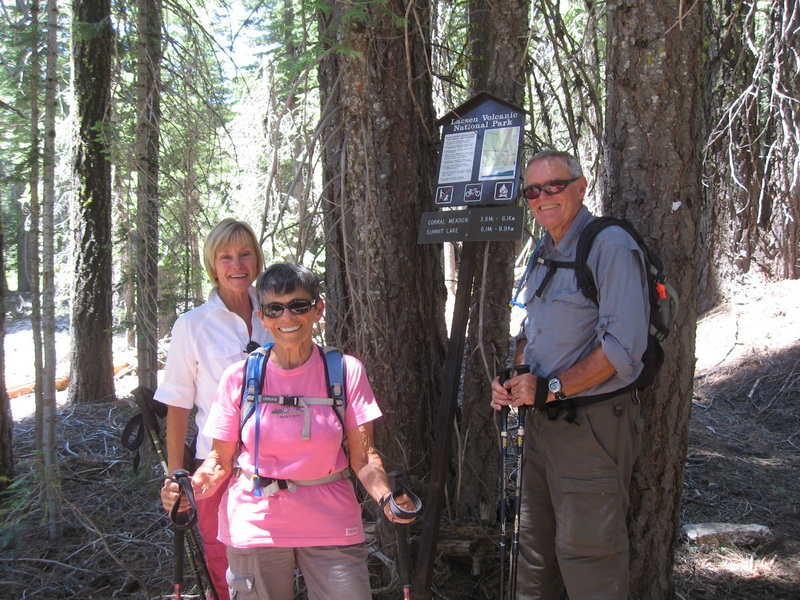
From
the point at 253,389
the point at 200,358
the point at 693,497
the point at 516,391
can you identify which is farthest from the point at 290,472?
the point at 693,497

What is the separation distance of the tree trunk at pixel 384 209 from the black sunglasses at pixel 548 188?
0.96m

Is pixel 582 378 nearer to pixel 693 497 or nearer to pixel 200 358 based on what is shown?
pixel 200 358

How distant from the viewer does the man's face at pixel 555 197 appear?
2857mm

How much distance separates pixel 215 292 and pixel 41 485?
2.73 m

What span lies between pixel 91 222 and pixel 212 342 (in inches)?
225

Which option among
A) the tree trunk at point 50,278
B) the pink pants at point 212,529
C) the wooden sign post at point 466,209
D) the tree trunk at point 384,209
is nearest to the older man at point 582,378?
the wooden sign post at point 466,209

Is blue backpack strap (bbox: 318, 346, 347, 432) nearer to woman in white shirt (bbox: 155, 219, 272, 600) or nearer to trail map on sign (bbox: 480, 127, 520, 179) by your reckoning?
woman in white shirt (bbox: 155, 219, 272, 600)

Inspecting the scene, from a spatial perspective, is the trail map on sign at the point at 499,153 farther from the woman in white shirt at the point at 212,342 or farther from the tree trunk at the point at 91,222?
the tree trunk at the point at 91,222

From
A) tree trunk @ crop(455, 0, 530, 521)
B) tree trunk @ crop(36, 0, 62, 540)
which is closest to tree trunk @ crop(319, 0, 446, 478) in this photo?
tree trunk @ crop(455, 0, 530, 521)

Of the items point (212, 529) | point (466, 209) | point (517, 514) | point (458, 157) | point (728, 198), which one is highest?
point (728, 198)

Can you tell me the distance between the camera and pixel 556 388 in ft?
8.87

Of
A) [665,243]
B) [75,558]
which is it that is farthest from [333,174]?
[75,558]

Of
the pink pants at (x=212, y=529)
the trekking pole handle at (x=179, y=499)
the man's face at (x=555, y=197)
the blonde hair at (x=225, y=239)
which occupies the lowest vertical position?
the pink pants at (x=212, y=529)

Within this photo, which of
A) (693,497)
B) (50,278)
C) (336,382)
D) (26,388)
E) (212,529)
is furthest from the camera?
(26,388)
